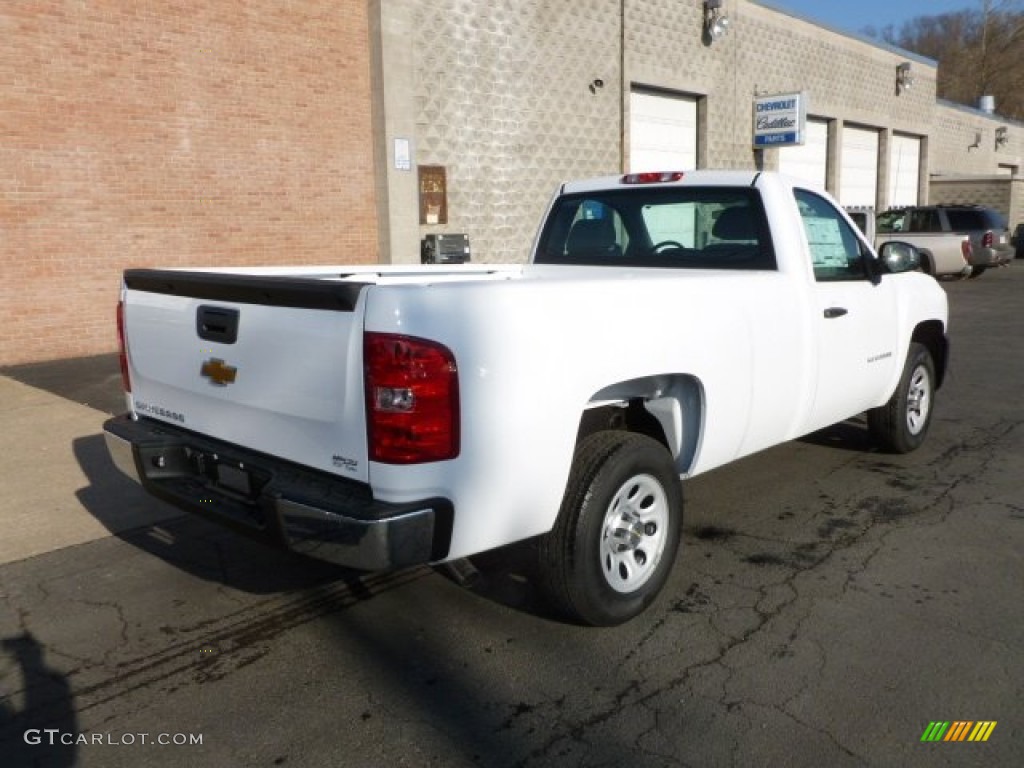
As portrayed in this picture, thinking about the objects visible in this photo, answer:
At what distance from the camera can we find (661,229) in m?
5.48

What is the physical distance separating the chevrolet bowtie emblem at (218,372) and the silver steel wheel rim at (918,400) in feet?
15.4

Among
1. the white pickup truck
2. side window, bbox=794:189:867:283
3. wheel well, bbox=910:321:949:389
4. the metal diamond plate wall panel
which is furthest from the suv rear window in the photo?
the white pickup truck

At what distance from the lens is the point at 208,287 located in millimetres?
3604

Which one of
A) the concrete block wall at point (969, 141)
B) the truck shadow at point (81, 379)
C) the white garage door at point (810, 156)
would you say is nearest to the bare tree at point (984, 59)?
the concrete block wall at point (969, 141)

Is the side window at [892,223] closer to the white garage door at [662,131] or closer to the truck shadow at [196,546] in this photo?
the white garage door at [662,131]

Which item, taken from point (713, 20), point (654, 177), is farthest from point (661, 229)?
point (713, 20)

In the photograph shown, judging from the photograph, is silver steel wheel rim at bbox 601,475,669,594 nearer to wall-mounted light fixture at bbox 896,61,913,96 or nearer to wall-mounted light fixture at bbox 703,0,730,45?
wall-mounted light fixture at bbox 703,0,730,45

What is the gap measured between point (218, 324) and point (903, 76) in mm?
30781

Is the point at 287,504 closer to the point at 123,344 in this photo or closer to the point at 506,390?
the point at 506,390

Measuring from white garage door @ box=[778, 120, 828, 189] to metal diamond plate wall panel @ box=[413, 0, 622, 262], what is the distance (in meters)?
8.18

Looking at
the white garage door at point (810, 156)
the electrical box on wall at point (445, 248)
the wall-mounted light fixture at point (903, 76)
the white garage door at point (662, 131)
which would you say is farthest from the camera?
the wall-mounted light fixture at point (903, 76)

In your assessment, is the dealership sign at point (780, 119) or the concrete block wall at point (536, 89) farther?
the dealership sign at point (780, 119)

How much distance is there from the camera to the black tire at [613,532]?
3545 mm

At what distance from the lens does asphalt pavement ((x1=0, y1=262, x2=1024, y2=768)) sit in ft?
9.96
